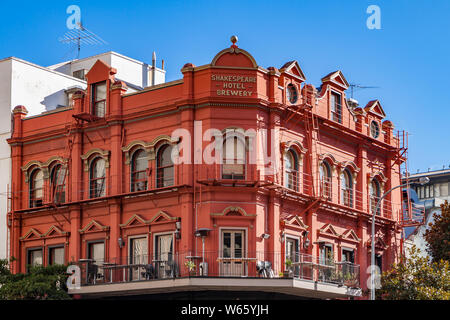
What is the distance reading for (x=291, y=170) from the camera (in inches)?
1927

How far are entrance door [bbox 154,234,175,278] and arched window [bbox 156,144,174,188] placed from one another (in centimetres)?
269

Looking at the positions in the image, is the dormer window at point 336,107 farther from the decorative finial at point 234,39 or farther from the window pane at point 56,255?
the window pane at point 56,255

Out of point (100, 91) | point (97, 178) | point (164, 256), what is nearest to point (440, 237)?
point (164, 256)

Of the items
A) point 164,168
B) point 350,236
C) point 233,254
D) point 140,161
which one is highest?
point 140,161

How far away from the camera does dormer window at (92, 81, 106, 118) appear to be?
51188 millimetres

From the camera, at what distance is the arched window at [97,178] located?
5041 centimetres

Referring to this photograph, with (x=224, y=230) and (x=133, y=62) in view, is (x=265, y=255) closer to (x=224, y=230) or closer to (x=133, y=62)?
(x=224, y=230)

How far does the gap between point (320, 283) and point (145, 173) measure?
33.8 feet

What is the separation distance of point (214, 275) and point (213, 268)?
332 mm

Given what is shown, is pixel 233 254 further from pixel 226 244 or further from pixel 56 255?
pixel 56 255

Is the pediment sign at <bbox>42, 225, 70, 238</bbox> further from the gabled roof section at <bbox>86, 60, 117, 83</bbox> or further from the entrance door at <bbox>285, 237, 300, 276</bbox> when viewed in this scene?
the entrance door at <bbox>285, 237, 300, 276</bbox>

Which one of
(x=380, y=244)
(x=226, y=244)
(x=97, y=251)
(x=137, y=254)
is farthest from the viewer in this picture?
(x=380, y=244)

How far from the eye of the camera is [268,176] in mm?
46688

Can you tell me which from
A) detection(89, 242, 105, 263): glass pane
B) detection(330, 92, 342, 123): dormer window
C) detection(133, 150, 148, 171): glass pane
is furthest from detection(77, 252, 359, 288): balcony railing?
detection(330, 92, 342, 123): dormer window
